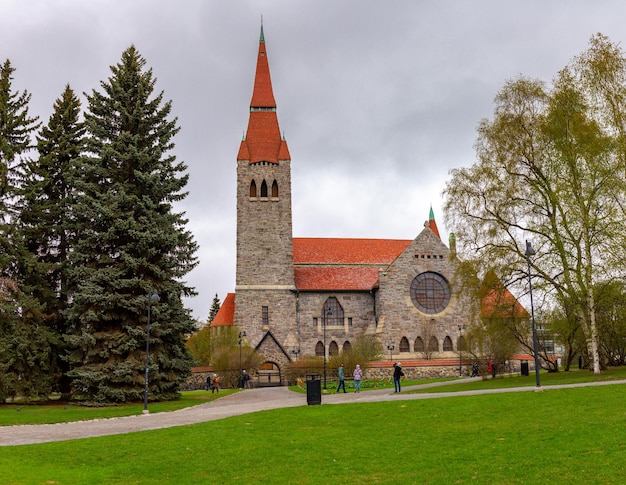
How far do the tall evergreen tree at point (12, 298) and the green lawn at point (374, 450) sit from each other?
1295cm

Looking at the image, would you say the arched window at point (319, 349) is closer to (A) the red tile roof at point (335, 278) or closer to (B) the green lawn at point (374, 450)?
(A) the red tile roof at point (335, 278)

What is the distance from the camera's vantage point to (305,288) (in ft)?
165

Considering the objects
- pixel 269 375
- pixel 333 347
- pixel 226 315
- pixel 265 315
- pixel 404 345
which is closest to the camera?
pixel 269 375

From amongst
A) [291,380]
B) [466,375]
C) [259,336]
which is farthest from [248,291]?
[466,375]

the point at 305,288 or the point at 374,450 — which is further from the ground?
the point at 305,288

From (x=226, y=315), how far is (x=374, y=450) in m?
40.3

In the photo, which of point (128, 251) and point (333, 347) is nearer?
point (128, 251)

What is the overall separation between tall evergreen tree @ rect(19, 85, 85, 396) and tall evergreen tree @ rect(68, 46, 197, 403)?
50.0 inches

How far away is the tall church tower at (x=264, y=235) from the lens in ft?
158

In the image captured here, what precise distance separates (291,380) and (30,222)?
20.8 m

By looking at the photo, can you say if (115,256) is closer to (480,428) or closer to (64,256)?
(64,256)

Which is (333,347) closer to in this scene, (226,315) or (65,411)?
(226,315)

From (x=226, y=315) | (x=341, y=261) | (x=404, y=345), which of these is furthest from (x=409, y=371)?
(x=226, y=315)

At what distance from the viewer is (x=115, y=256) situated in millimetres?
26797
